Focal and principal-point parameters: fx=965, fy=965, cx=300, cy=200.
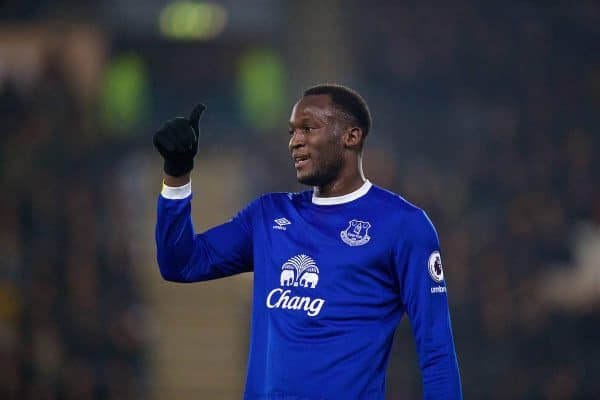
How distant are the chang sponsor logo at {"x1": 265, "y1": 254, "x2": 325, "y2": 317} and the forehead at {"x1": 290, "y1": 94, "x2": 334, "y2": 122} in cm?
45

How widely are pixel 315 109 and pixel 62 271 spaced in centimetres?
478

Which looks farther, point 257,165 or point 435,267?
point 257,165

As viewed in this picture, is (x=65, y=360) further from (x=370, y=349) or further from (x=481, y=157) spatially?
(x=370, y=349)

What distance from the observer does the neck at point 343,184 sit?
3.12 metres

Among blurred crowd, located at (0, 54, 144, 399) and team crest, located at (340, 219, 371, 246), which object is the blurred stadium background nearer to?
blurred crowd, located at (0, 54, 144, 399)

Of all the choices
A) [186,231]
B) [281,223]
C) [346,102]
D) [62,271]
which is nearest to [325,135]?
[346,102]

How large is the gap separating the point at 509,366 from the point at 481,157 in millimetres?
2452

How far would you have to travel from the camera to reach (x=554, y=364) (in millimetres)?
6836

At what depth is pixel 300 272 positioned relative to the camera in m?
2.96

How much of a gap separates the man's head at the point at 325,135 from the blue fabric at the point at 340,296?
0.12 meters

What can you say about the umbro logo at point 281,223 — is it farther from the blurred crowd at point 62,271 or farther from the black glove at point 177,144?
the blurred crowd at point 62,271

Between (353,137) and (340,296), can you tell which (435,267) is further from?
(353,137)

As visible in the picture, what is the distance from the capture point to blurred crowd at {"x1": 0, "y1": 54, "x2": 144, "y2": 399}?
275 inches

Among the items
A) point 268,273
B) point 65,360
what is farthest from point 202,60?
point 268,273
